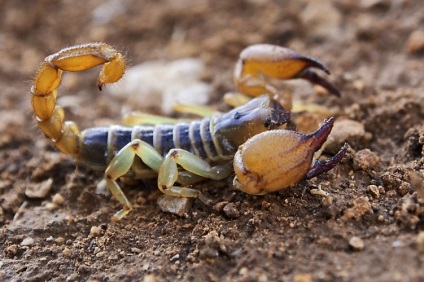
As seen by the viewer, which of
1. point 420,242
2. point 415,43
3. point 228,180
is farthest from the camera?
point 415,43

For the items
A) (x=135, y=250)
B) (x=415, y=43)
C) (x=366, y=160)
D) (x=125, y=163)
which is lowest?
(x=135, y=250)

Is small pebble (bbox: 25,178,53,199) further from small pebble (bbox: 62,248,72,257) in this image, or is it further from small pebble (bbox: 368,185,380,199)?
small pebble (bbox: 368,185,380,199)

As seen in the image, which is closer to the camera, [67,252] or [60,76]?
[67,252]

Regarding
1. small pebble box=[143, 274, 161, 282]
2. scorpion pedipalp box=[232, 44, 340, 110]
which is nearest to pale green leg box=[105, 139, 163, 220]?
small pebble box=[143, 274, 161, 282]

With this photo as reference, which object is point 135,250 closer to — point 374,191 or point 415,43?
point 374,191

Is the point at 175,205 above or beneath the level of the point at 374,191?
above

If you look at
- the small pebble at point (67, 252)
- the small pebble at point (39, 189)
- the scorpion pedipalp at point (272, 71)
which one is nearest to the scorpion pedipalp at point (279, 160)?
the scorpion pedipalp at point (272, 71)

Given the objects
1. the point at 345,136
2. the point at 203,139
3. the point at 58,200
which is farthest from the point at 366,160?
the point at 58,200
